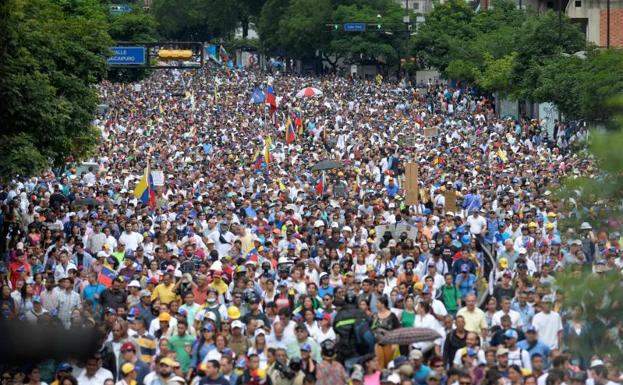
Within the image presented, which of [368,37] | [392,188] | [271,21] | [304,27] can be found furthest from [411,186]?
[271,21]

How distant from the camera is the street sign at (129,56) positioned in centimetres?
4972

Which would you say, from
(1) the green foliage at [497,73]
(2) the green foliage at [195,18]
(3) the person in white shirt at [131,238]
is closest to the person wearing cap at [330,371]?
(3) the person in white shirt at [131,238]

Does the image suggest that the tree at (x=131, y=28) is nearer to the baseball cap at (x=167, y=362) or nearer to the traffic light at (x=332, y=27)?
the traffic light at (x=332, y=27)

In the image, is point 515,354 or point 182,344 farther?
point 182,344

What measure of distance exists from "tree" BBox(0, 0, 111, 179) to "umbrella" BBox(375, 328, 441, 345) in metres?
11.0

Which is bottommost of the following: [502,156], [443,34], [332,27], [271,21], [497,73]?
[271,21]

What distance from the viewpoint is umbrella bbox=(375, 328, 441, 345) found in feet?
52.1

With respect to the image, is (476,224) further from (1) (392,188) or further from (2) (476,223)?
(1) (392,188)

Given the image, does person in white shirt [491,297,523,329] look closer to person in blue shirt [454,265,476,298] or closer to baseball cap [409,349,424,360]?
baseball cap [409,349,424,360]

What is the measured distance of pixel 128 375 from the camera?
50.3 ft

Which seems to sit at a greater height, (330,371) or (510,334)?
Result: (510,334)

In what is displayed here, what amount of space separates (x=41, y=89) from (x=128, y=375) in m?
12.7

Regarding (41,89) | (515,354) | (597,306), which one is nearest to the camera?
(597,306)

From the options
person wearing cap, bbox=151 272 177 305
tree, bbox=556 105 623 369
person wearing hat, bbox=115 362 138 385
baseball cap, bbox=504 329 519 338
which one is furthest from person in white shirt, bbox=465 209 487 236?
tree, bbox=556 105 623 369
